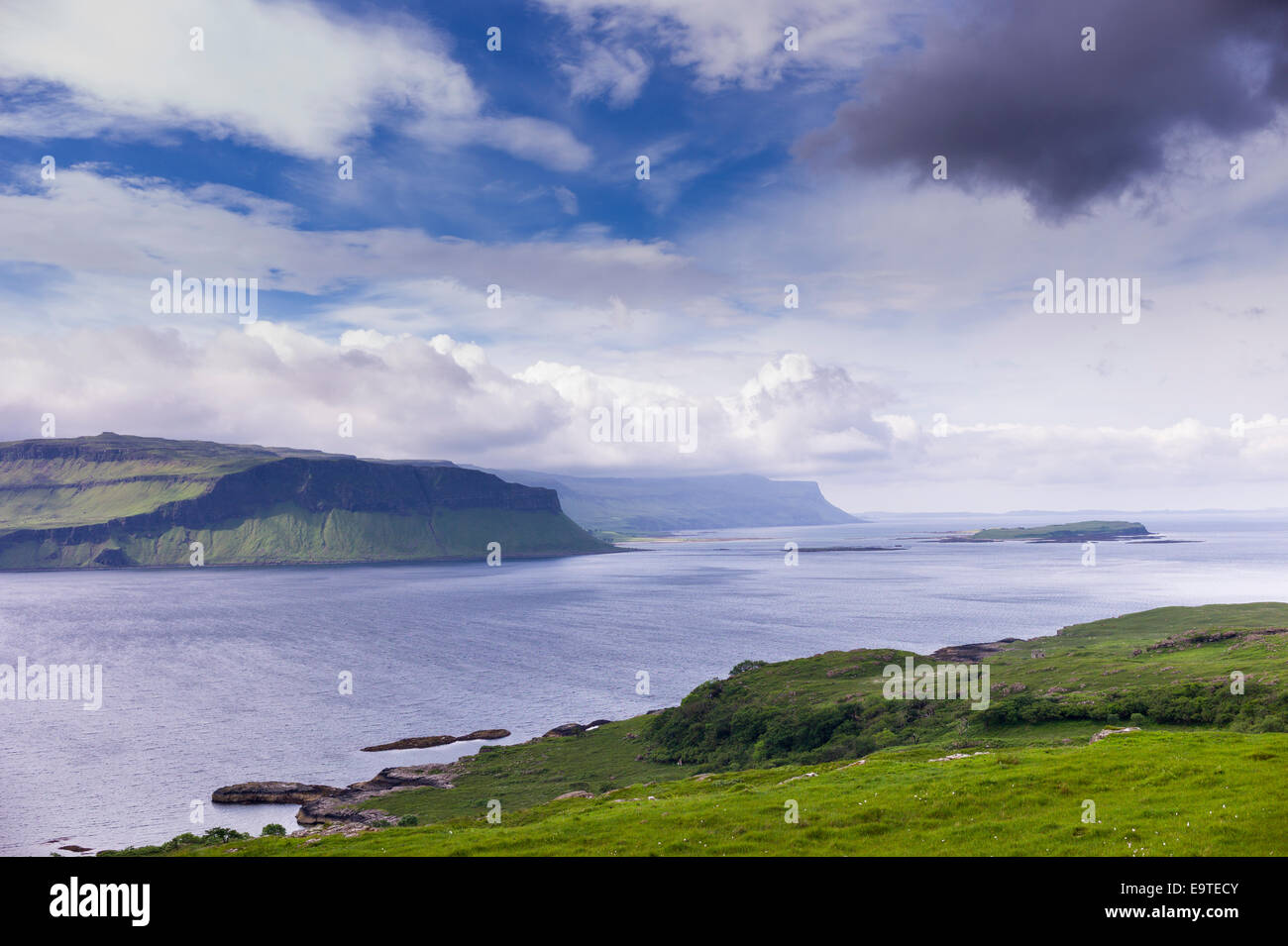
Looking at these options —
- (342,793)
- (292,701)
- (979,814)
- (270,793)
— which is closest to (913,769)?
(979,814)

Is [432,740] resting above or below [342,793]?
below

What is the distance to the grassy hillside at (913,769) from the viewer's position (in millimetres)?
26562

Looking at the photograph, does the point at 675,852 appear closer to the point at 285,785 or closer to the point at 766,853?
the point at 766,853

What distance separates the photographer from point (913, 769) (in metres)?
39.0

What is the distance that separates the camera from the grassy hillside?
26.6 m

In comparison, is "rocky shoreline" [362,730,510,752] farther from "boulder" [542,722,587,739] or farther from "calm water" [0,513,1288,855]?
Result: "boulder" [542,722,587,739]

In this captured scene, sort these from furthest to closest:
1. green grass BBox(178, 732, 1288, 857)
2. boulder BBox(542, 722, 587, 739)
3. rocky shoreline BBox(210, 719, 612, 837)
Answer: boulder BBox(542, 722, 587, 739), rocky shoreline BBox(210, 719, 612, 837), green grass BBox(178, 732, 1288, 857)

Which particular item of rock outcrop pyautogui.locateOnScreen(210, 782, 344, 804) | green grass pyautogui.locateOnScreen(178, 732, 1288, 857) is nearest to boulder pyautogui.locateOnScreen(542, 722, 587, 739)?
rock outcrop pyautogui.locateOnScreen(210, 782, 344, 804)

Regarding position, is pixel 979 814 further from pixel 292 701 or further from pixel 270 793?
pixel 292 701

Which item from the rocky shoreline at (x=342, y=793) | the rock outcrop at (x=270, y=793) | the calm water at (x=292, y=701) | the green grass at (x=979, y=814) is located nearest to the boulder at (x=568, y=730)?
the calm water at (x=292, y=701)

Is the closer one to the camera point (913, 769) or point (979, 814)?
point (979, 814)

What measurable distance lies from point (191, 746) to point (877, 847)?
11321 centimetres

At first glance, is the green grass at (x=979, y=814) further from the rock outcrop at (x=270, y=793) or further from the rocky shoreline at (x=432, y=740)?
the rocky shoreline at (x=432, y=740)

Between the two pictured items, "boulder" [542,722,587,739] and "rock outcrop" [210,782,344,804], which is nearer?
"rock outcrop" [210,782,344,804]
